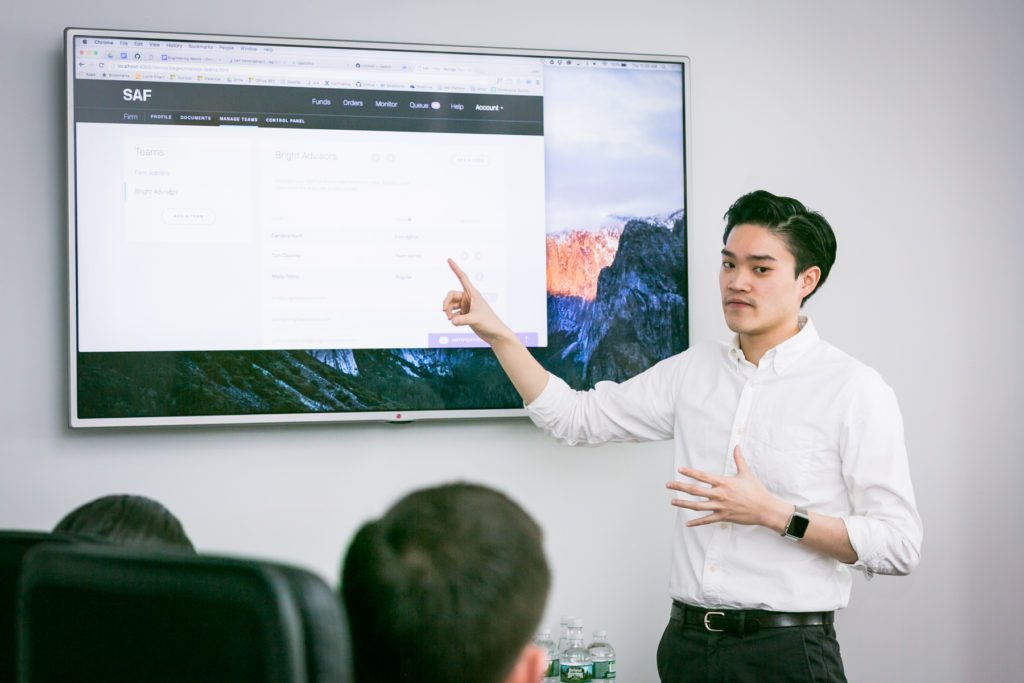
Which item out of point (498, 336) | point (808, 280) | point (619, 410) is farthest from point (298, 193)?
point (808, 280)

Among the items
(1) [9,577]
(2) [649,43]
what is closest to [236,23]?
(2) [649,43]

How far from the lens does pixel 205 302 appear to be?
2.42 metres

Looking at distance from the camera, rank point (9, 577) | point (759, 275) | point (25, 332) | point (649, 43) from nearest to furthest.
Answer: point (9, 577) → point (759, 275) → point (25, 332) → point (649, 43)

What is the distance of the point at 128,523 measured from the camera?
136 centimetres

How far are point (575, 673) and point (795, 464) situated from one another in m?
0.86

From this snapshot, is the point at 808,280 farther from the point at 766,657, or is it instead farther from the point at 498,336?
the point at 766,657

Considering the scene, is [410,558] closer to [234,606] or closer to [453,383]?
[234,606]

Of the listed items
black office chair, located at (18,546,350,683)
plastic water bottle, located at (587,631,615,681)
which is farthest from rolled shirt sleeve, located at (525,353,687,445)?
black office chair, located at (18,546,350,683)

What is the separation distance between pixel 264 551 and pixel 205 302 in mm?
666

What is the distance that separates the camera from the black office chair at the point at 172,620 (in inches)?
28.9

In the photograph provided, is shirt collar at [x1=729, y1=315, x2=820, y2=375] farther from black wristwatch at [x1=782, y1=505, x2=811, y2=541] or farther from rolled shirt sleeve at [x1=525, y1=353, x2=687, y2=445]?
black wristwatch at [x1=782, y1=505, x2=811, y2=541]

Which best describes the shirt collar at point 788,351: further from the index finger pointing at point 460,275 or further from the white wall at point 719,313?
the index finger pointing at point 460,275

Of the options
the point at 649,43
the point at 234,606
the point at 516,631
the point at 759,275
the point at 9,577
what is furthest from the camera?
the point at 649,43

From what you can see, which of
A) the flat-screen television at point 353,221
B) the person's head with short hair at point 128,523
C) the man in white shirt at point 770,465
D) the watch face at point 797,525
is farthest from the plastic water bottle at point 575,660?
the person's head with short hair at point 128,523
